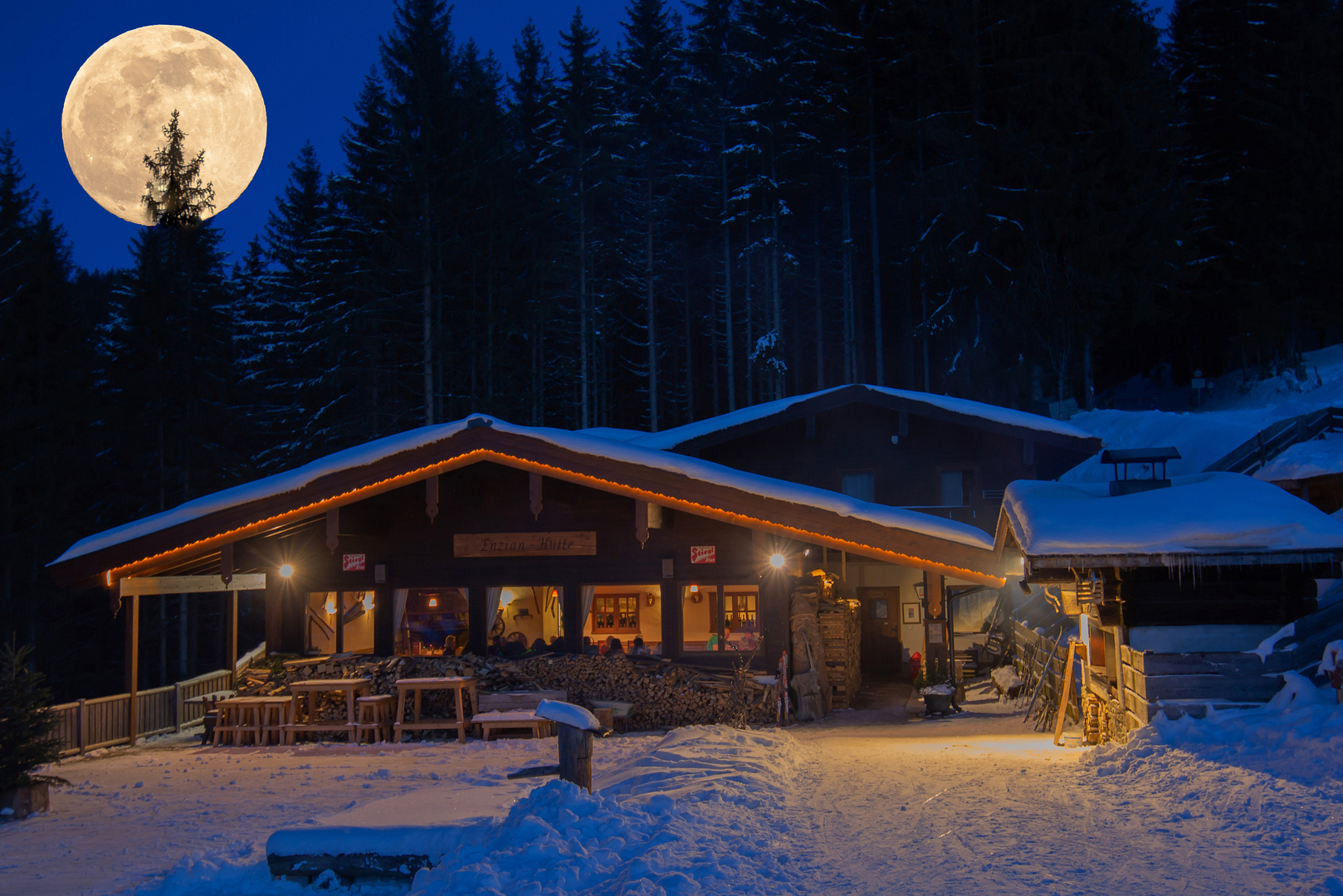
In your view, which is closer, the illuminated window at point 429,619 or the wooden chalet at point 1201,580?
the wooden chalet at point 1201,580

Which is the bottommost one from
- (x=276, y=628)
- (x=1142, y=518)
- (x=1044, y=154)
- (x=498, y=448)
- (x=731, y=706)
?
(x=731, y=706)

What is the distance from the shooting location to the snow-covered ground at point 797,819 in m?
6.21

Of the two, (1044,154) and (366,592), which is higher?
(1044,154)

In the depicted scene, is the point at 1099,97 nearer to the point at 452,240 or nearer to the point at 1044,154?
the point at 1044,154

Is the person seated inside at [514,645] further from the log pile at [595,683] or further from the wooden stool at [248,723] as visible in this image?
the wooden stool at [248,723]

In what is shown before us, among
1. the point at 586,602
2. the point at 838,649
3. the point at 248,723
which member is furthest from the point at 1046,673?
the point at 248,723

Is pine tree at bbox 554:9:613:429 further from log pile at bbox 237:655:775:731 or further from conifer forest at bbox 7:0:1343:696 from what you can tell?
log pile at bbox 237:655:775:731

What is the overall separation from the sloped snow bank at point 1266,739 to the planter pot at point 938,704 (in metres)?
4.95

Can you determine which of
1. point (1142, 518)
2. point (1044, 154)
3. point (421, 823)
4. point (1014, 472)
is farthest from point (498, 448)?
point (1044, 154)

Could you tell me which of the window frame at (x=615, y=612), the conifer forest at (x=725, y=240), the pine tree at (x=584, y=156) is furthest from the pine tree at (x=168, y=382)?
the window frame at (x=615, y=612)

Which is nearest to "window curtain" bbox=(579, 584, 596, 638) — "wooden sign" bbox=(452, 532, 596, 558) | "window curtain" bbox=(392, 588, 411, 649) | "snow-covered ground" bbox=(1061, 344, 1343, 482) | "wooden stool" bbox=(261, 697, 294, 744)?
"wooden sign" bbox=(452, 532, 596, 558)

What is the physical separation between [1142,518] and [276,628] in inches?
529

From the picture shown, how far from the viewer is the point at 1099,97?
31.1m

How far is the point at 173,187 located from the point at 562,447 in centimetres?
590
